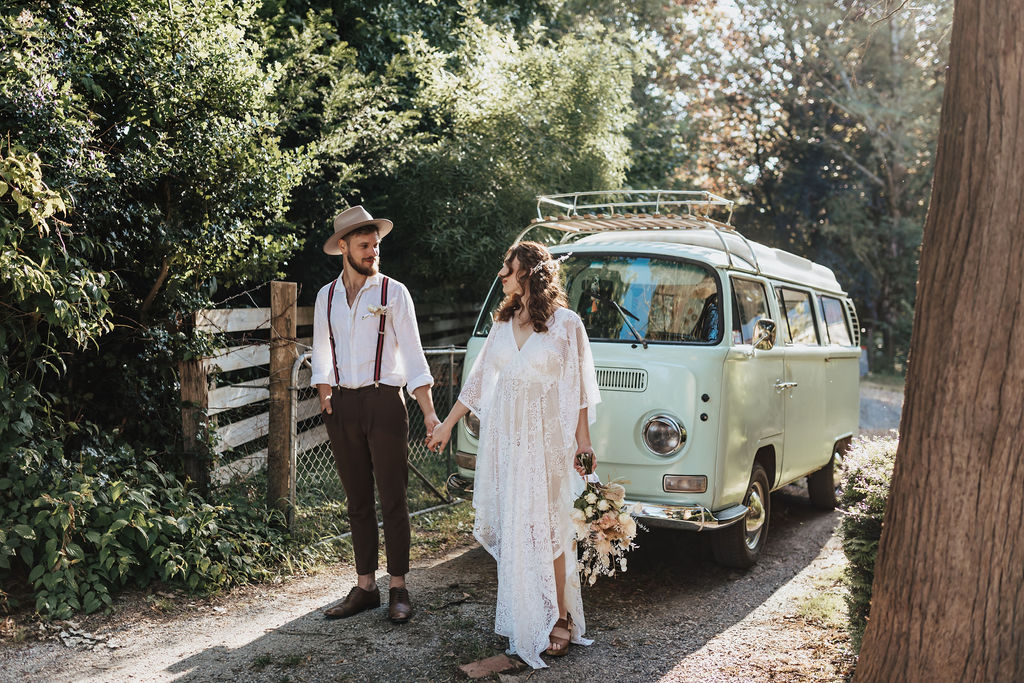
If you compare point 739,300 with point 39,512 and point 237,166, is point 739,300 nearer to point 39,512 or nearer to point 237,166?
point 237,166

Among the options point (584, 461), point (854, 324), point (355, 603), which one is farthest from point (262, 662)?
point (854, 324)

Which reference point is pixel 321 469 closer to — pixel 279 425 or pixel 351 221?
pixel 279 425

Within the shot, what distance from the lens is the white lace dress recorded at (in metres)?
4.54

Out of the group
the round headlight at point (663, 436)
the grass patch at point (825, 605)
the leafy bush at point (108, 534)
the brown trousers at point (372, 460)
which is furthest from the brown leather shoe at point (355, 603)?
the grass patch at point (825, 605)

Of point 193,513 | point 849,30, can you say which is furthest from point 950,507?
point 849,30

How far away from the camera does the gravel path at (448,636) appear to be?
4.49 m

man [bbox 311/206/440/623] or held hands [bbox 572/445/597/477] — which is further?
man [bbox 311/206/440/623]

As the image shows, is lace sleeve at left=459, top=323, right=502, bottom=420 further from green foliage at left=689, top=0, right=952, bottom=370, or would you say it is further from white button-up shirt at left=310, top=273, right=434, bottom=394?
green foliage at left=689, top=0, right=952, bottom=370

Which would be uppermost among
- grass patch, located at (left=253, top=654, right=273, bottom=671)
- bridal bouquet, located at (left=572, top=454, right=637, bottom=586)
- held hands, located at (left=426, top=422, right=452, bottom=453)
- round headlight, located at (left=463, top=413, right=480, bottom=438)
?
held hands, located at (left=426, top=422, right=452, bottom=453)

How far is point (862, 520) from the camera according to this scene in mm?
4777

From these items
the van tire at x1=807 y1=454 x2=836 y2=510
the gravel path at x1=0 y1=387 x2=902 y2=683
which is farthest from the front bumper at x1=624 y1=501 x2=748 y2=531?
the van tire at x1=807 y1=454 x2=836 y2=510

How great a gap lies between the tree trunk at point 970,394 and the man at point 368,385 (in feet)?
8.61

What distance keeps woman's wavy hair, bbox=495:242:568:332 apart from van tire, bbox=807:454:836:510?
5189 millimetres

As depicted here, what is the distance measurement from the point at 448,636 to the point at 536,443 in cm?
125
